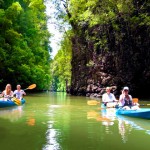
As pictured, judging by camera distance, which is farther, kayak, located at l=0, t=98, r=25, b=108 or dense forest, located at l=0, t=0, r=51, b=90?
dense forest, located at l=0, t=0, r=51, b=90

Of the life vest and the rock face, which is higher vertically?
the rock face

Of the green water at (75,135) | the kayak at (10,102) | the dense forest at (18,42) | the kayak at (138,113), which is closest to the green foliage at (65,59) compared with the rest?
the dense forest at (18,42)

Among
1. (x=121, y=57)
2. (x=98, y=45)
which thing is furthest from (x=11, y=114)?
(x=98, y=45)

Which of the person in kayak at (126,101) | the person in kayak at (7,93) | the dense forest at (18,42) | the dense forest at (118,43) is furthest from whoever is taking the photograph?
the dense forest at (18,42)

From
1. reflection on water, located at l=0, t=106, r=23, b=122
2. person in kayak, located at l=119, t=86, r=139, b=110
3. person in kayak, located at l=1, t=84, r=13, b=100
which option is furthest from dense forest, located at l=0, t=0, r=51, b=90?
person in kayak, located at l=119, t=86, r=139, b=110

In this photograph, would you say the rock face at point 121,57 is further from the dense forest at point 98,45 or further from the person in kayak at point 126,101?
the person in kayak at point 126,101

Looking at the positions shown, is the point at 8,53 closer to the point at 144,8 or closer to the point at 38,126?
the point at 144,8

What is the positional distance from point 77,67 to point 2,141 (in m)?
25.1

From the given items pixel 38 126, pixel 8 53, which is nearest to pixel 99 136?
pixel 38 126

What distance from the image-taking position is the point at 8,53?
2967cm

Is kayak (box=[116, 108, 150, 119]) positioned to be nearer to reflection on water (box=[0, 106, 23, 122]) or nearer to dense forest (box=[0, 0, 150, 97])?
reflection on water (box=[0, 106, 23, 122])

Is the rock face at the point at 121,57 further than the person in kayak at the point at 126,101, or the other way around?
the rock face at the point at 121,57

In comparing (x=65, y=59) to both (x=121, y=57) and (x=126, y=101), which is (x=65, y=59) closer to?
(x=121, y=57)

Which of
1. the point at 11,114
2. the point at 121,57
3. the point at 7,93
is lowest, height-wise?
the point at 11,114
